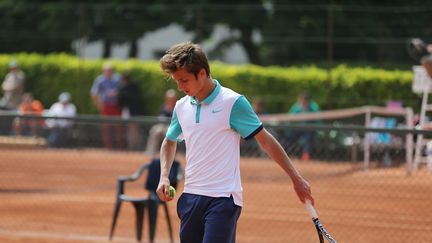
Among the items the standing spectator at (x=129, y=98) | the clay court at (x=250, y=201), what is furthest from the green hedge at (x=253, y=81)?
the clay court at (x=250, y=201)

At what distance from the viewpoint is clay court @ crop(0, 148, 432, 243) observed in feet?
34.0

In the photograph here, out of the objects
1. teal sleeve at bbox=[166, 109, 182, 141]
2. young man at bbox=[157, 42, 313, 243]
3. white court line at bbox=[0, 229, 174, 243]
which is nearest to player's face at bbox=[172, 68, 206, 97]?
young man at bbox=[157, 42, 313, 243]

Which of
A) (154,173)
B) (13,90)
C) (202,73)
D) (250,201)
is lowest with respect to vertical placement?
(250,201)

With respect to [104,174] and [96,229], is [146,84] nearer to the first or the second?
[104,174]

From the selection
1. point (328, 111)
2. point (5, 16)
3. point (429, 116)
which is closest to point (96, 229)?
point (429, 116)

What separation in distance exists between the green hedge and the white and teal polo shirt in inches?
651

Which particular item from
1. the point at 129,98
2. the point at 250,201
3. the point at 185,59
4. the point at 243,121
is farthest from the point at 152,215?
the point at 129,98

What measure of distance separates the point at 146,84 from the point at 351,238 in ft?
54.9

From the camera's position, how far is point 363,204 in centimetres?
1073

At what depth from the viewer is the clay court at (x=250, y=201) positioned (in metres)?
10.4

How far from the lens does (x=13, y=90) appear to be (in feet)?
88.5

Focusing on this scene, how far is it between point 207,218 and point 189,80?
0.88 meters

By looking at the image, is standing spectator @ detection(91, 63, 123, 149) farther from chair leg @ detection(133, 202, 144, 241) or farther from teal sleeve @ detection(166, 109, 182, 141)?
teal sleeve @ detection(166, 109, 182, 141)

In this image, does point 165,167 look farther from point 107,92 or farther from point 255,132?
point 107,92
